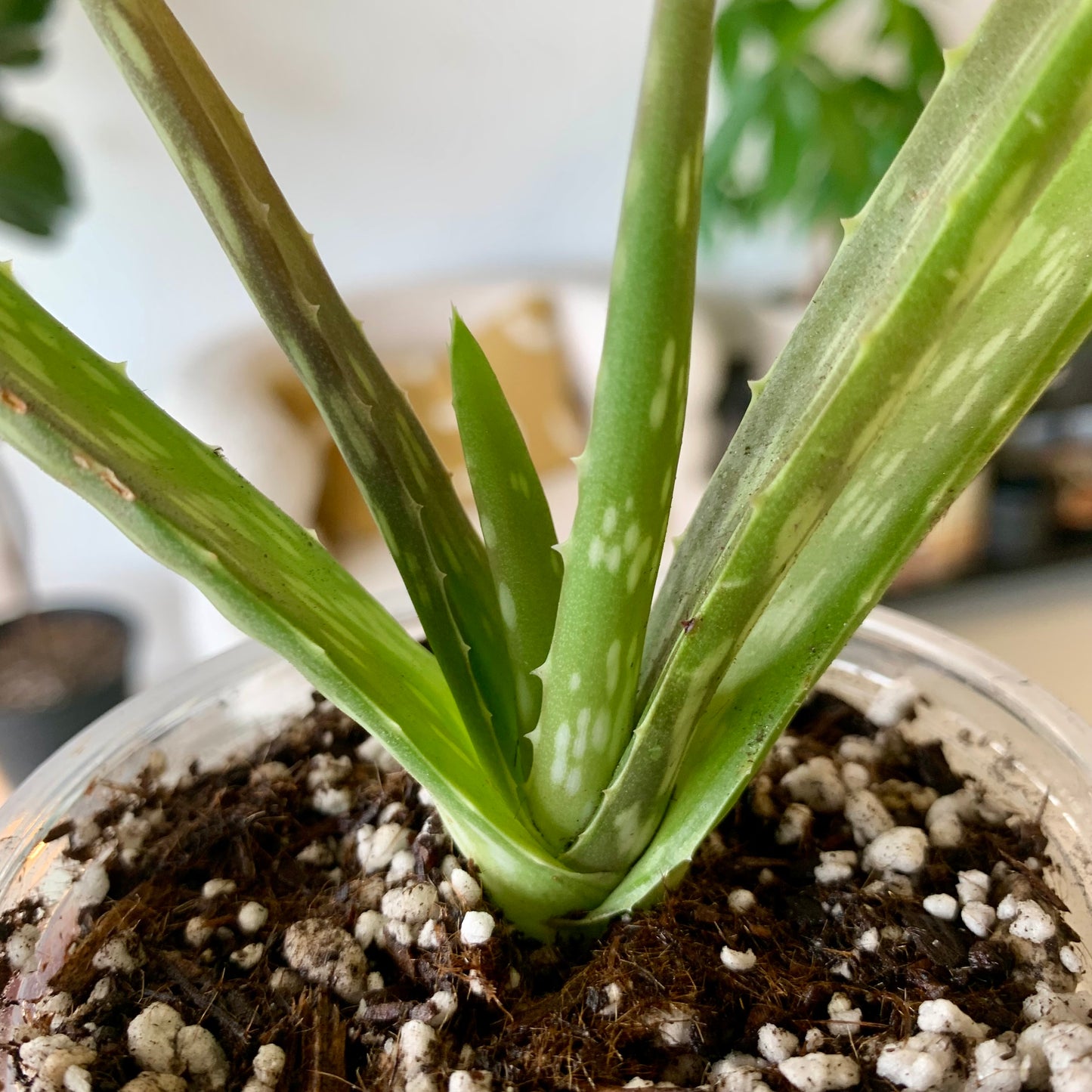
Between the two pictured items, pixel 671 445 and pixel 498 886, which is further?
pixel 498 886

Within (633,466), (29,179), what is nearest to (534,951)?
(633,466)

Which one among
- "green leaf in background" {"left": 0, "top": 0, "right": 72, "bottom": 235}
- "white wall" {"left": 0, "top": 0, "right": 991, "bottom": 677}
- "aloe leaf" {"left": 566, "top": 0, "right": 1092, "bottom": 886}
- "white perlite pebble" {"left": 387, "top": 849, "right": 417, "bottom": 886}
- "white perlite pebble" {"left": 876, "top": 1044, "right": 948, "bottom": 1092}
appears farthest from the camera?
"white wall" {"left": 0, "top": 0, "right": 991, "bottom": 677}

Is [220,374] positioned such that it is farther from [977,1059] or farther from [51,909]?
[977,1059]

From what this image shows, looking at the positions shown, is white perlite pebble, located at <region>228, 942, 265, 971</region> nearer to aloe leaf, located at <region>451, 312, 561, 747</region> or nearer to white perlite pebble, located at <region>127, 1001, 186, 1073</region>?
white perlite pebble, located at <region>127, 1001, 186, 1073</region>

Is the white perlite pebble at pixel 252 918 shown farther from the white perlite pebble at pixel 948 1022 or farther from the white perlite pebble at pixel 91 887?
the white perlite pebble at pixel 948 1022

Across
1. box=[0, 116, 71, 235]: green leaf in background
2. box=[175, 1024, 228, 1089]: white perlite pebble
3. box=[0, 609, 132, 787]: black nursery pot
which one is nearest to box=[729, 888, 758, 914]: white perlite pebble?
box=[175, 1024, 228, 1089]: white perlite pebble

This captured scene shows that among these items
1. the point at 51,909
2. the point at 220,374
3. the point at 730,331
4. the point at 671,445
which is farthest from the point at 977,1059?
the point at 730,331

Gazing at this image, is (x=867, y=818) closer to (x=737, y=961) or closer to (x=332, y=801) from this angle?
(x=737, y=961)
